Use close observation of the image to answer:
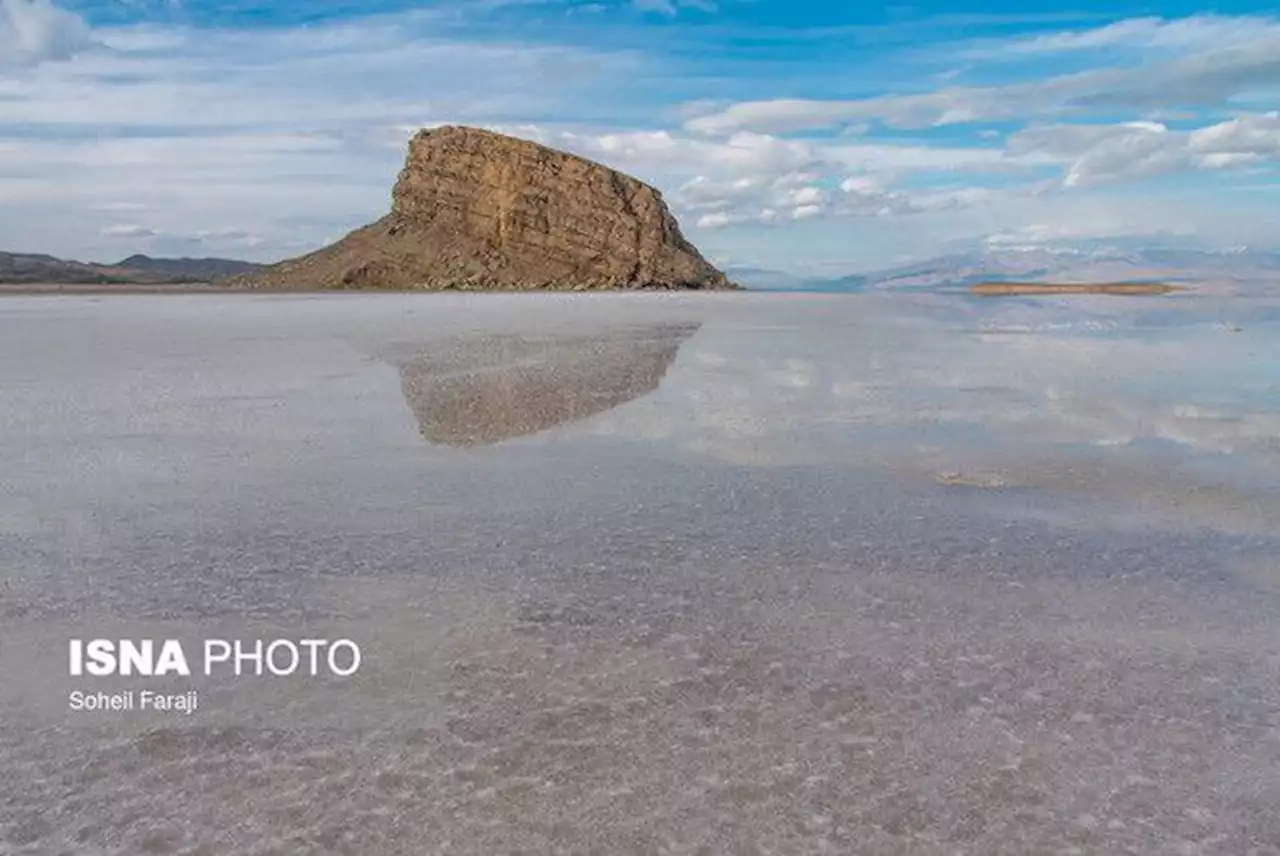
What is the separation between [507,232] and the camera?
449ft

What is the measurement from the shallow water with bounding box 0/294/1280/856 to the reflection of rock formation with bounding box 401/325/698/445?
0.24 meters

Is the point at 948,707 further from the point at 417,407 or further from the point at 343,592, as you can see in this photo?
the point at 417,407

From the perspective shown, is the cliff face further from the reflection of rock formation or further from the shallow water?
the shallow water

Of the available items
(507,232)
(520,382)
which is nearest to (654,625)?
(520,382)

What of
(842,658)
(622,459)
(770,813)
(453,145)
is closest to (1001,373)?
(622,459)

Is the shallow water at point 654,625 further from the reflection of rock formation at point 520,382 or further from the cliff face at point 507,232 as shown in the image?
the cliff face at point 507,232

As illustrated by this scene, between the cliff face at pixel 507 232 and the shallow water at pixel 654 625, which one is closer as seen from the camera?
the shallow water at pixel 654 625

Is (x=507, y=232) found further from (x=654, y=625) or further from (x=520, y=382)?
(x=654, y=625)

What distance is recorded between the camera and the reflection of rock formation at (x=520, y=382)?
14219 millimetres

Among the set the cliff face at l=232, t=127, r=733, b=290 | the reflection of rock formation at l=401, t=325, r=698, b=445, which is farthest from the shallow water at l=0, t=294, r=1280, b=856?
the cliff face at l=232, t=127, r=733, b=290

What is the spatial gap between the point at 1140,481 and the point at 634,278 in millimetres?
123870

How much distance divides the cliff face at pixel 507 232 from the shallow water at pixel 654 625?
4679 inches

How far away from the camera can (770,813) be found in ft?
14.6

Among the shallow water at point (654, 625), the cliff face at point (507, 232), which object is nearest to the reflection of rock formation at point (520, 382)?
the shallow water at point (654, 625)
